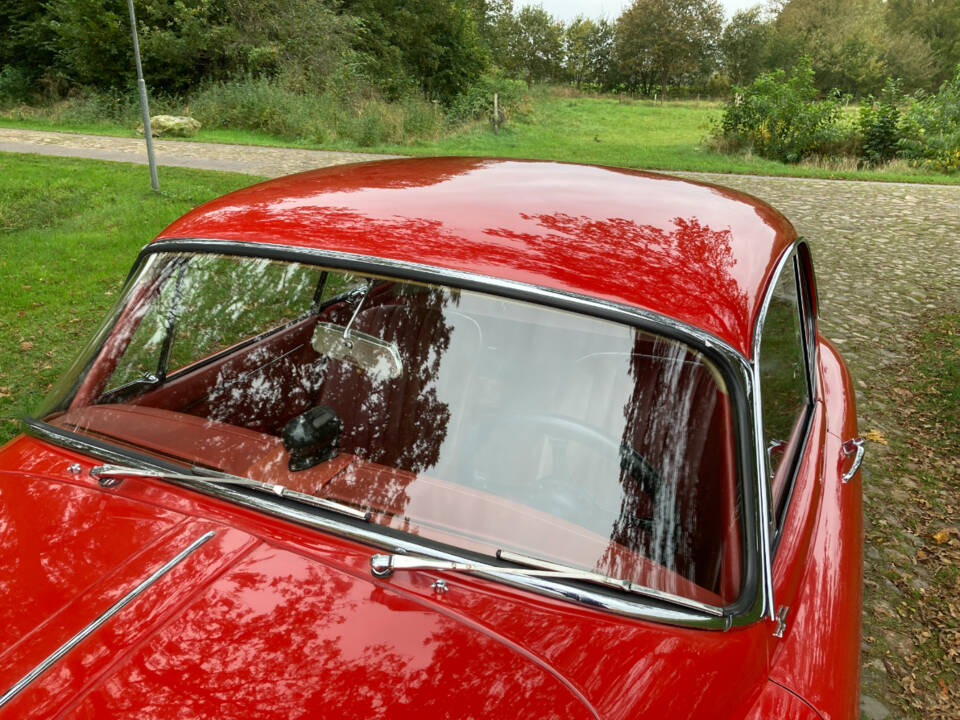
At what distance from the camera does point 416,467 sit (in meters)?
1.64

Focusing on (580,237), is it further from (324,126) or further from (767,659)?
(324,126)

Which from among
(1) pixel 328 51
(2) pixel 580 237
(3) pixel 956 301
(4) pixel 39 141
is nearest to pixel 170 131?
(4) pixel 39 141

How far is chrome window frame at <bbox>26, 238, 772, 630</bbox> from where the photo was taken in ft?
4.51

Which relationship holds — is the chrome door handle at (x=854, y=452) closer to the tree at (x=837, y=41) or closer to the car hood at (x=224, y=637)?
the car hood at (x=224, y=637)

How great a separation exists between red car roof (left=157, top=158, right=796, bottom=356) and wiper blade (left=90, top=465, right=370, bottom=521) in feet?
1.95

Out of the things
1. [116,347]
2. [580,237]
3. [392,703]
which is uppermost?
[580,237]

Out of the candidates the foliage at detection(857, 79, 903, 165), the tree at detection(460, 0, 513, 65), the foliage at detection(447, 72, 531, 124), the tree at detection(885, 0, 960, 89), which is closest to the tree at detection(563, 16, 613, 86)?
the tree at detection(460, 0, 513, 65)

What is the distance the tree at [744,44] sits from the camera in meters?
54.2

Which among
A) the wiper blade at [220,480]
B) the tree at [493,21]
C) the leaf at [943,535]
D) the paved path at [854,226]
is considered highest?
the tree at [493,21]

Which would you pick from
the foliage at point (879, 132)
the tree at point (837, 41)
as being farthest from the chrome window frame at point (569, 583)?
the tree at point (837, 41)

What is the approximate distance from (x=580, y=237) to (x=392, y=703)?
1163mm

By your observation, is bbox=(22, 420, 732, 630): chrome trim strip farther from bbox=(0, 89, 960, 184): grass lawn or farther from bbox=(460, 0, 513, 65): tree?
bbox=(460, 0, 513, 65): tree

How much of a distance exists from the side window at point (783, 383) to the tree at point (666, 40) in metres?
54.3

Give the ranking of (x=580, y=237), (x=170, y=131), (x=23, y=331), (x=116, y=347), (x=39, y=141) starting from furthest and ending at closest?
(x=170, y=131) < (x=39, y=141) < (x=23, y=331) < (x=116, y=347) < (x=580, y=237)
